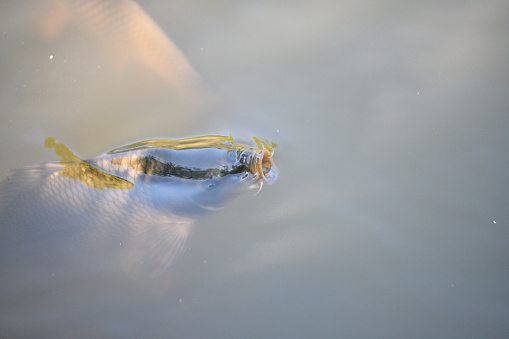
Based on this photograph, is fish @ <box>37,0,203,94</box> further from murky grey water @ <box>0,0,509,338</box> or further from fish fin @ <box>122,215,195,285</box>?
fish fin @ <box>122,215,195,285</box>

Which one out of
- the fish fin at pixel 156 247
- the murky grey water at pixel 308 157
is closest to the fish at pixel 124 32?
the murky grey water at pixel 308 157

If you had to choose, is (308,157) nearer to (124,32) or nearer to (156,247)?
(156,247)

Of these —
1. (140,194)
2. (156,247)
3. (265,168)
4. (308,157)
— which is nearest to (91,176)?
(140,194)

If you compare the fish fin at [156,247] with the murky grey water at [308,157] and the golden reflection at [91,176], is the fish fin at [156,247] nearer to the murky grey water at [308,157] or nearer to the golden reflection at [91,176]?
the murky grey water at [308,157]

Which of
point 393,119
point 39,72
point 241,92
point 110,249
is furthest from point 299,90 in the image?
point 39,72

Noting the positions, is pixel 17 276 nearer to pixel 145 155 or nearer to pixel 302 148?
pixel 145 155

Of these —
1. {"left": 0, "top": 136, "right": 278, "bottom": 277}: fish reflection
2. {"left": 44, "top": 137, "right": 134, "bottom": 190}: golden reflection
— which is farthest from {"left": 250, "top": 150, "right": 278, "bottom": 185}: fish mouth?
{"left": 44, "top": 137, "right": 134, "bottom": 190}: golden reflection

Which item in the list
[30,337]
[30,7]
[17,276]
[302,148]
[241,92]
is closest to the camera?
[30,337]
